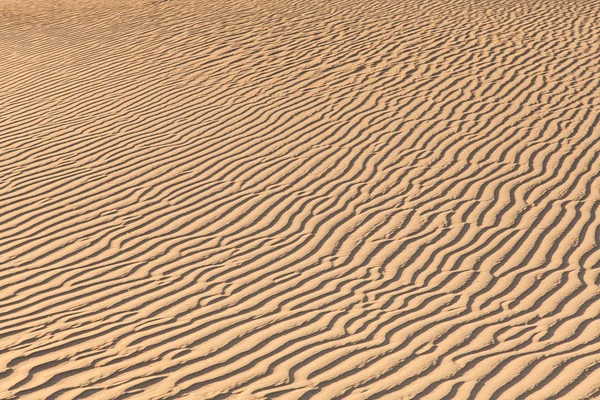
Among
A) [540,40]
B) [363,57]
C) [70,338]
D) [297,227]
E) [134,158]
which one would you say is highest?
[363,57]

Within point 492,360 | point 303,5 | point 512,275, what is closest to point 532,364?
point 492,360

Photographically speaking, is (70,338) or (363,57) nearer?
(70,338)

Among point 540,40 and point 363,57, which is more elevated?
point 363,57

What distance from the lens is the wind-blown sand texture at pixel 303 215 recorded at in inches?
197

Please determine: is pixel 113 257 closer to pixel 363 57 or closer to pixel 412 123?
pixel 412 123

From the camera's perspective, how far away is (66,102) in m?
11.0

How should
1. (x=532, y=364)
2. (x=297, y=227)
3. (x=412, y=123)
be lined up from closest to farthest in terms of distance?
(x=532, y=364)
(x=297, y=227)
(x=412, y=123)

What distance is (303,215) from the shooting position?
744cm

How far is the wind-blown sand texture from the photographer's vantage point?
5016 mm

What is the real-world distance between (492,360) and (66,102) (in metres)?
7.95

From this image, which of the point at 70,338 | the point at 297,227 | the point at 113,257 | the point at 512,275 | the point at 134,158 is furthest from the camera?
the point at 134,158

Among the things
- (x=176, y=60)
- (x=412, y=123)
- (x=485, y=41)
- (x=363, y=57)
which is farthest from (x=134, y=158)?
(x=485, y=41)

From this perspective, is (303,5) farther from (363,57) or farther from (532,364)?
(532,364)

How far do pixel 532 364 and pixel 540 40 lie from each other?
32.2 feet
